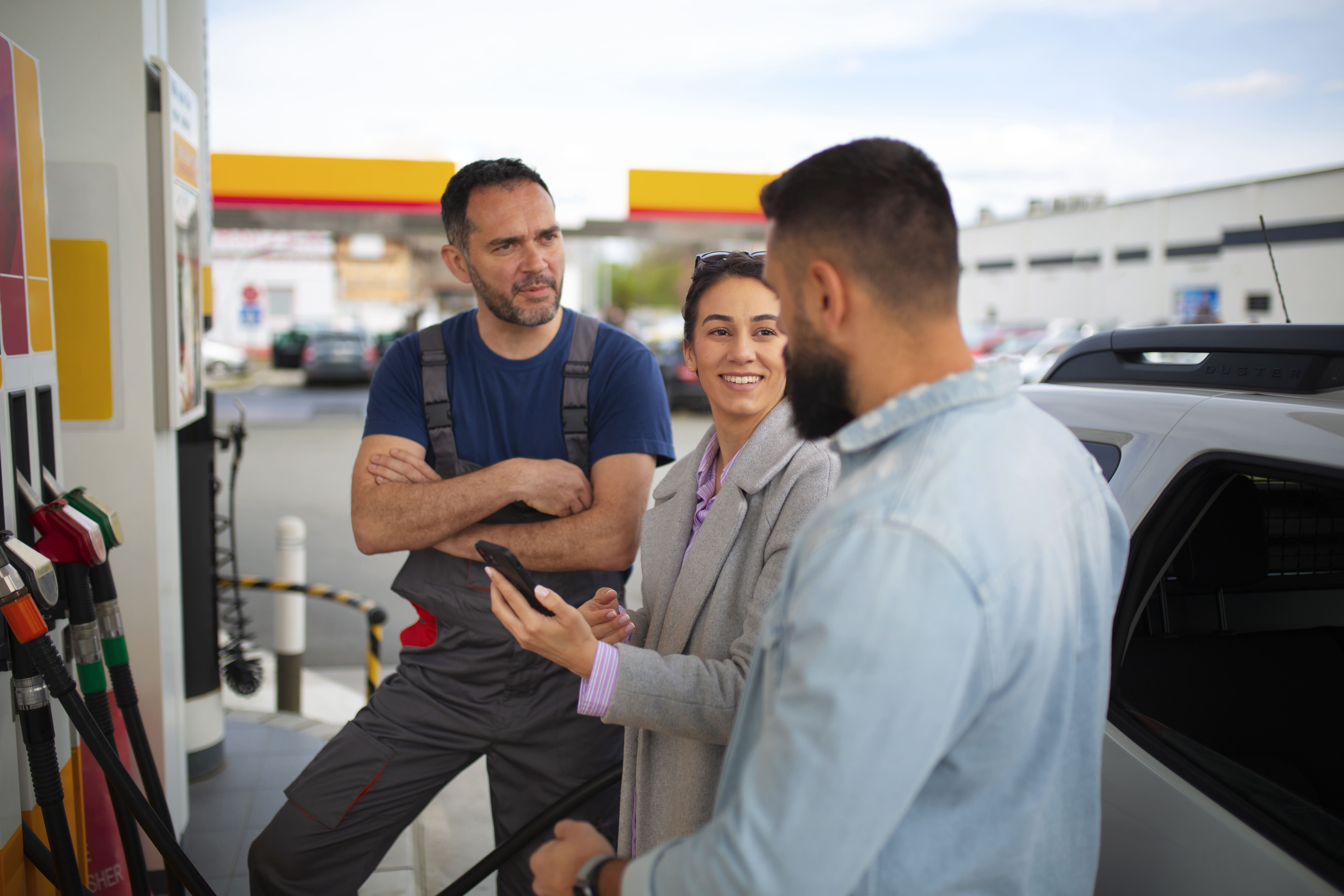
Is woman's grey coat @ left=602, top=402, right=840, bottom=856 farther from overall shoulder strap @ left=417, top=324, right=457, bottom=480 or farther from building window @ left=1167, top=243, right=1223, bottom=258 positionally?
building window @ left=1167, top=243, right=1223, bottom=258

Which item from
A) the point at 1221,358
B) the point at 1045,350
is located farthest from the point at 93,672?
the point at 1045,350

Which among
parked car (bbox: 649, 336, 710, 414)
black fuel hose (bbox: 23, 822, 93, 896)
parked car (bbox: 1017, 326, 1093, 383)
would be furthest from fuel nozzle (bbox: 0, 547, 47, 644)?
parked car (bbox: 649, 336, 710, 414)

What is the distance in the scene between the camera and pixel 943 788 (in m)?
1.10

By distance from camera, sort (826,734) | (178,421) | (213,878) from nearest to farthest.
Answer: (826,734), (178,421), (213,878)

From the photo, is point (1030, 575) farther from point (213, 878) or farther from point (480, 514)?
point (213, 878)

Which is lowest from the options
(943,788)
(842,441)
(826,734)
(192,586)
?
(192,586)

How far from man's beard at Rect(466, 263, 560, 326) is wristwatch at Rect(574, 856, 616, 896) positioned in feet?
4.96

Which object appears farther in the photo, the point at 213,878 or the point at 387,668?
the point at 387,668

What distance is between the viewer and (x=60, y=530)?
196cm

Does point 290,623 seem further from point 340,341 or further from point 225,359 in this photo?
point 225,359

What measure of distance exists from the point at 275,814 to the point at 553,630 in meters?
2.14

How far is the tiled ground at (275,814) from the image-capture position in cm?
334

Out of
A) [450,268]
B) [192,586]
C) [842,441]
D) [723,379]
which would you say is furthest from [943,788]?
[192,586]

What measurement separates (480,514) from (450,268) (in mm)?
804
